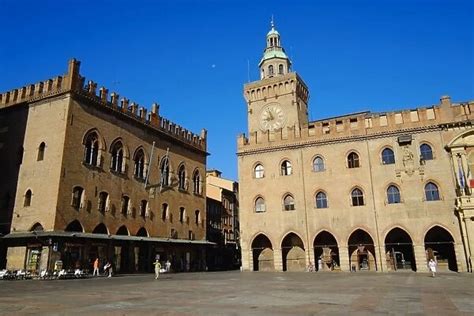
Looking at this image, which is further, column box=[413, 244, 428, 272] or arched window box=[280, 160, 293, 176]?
arched window box=[280, 160, 293, 176]

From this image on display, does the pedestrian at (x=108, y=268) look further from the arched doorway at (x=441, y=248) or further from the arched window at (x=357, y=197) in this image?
the arched doorway at (x=441, y=248)

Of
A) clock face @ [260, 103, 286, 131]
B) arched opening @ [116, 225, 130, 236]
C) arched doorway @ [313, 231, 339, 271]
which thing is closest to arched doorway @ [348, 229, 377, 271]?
arched doorway @ [313, 231, 339, 271]

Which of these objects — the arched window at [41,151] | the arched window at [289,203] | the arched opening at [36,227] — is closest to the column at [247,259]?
the arched window at [289,203]

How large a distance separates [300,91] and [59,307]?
3823 cm

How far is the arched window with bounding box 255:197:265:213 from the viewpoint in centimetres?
3741

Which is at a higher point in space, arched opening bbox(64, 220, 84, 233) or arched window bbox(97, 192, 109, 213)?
arched window bbox(97, 192, 109, 213)

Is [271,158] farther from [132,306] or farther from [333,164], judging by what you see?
[132,306]

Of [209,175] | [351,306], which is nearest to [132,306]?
[351,306]

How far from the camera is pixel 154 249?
34.1 m

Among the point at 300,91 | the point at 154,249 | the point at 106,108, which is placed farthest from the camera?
the point at 300,91

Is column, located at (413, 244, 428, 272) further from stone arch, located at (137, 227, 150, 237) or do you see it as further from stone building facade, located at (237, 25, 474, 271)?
stone arch, located at (137, 227, 150, 237)

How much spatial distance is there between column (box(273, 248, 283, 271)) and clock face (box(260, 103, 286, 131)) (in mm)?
13679

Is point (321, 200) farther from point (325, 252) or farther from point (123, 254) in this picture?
point (123, 254)

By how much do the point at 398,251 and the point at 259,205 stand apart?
1307 cm
